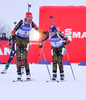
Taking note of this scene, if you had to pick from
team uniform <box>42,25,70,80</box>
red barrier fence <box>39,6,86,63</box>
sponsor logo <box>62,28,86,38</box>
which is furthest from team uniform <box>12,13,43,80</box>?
sponsor logo <box>62,28,86,38</box>

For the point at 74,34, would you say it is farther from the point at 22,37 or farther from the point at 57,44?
the point at 22,37

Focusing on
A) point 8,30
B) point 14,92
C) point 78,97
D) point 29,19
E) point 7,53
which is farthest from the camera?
point 8,30

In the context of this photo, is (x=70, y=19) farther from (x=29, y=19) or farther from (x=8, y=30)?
(x=8, y=30)

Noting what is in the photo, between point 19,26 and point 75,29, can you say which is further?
point 75,29

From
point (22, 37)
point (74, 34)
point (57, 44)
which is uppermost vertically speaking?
point (22, 37)

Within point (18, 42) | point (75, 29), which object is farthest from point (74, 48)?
point (18, 42)

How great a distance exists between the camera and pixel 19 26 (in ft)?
12.9

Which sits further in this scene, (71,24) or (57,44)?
(71,24)

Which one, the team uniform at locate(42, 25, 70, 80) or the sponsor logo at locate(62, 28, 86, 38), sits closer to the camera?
the team uniform at locate(42, 25, 70, 80)

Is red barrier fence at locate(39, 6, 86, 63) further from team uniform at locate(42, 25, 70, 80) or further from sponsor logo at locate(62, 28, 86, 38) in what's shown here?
team uniform at locate(42, 25, 70, 80)

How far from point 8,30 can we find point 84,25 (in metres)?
22.8

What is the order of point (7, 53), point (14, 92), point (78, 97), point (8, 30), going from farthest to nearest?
point (8, 30)
point (7, 53)
point (14, 92)
point (78, 97)

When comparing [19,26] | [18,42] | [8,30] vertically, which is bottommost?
[8,30]

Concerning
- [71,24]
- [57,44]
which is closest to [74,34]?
[71,24]
